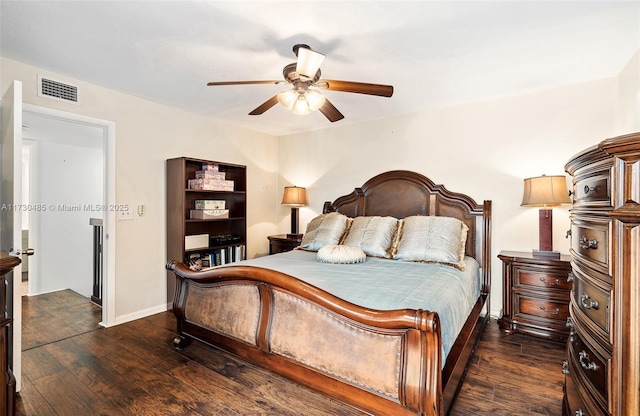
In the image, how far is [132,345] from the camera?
269cm

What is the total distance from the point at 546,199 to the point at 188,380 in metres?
3.24

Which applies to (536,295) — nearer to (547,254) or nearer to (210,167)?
(547,254)

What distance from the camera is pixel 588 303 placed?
1182mm

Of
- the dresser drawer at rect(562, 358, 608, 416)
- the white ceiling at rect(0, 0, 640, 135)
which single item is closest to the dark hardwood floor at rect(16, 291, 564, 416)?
the dresser drawer at rect(562, 358, 608, 416)

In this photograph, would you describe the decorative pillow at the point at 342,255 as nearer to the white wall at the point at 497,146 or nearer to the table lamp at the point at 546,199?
the white wall at the point at 497,146

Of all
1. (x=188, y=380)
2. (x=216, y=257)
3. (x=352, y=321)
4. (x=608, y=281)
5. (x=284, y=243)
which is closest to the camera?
(x=608, y=281)

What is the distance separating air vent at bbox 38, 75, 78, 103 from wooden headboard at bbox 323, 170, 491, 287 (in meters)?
3.04

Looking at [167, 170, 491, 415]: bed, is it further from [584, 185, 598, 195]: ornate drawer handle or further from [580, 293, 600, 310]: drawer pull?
[584, 185, 598, 195]: ornate drawer handle

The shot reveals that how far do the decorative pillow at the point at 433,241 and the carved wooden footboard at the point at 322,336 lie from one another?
4.69 feet

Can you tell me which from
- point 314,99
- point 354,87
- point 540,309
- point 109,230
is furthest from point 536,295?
point 109,230

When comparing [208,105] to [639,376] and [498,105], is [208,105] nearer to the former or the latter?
[498,105]

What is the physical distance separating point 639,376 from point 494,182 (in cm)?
273

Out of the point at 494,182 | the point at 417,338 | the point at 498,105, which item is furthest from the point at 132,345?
the point at 498,105

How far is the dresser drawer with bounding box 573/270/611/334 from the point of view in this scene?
1033mm
